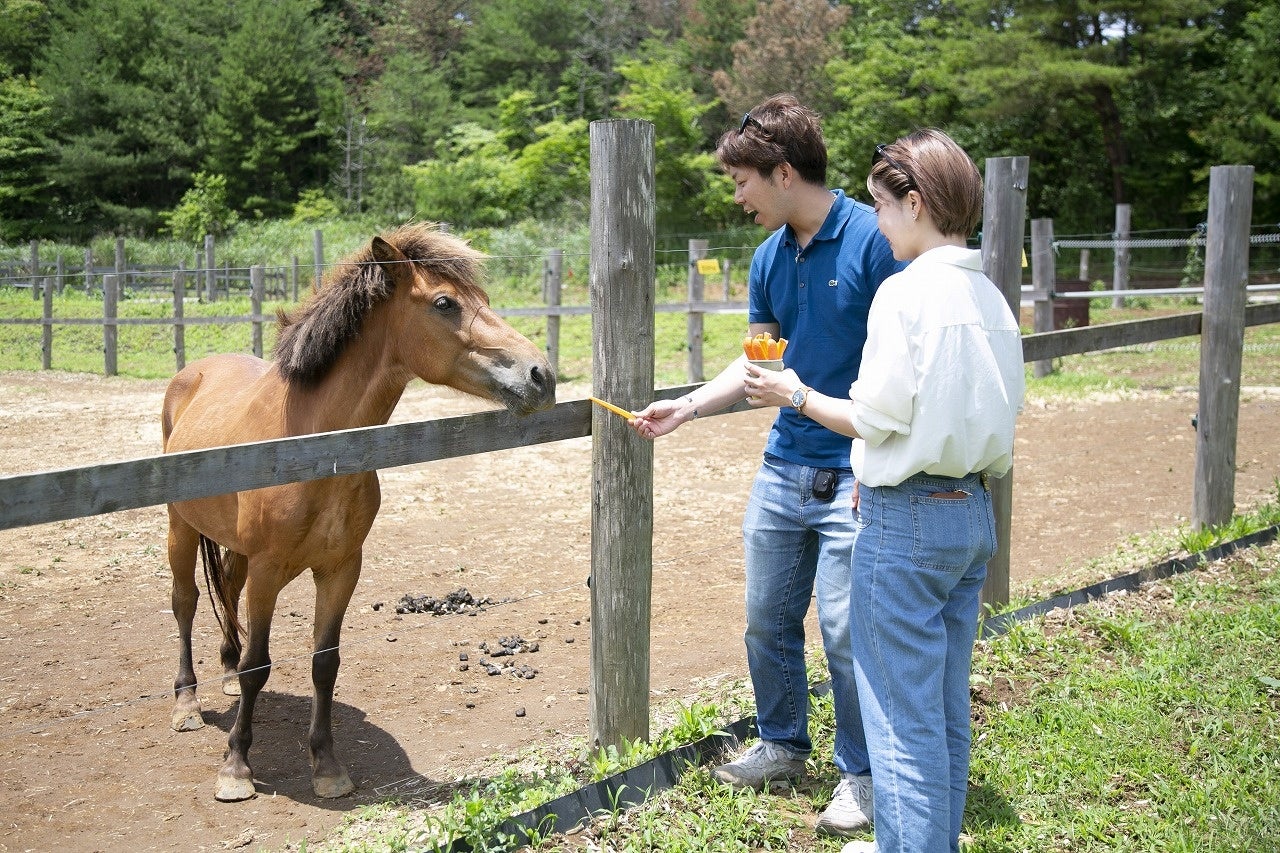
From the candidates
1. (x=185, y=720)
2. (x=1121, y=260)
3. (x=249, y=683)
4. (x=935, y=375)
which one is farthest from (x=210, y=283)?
(x=935, y=375)

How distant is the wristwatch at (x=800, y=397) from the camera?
7.48 ft

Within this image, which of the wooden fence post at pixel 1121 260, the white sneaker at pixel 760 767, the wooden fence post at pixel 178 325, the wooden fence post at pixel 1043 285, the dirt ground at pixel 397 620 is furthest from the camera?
the wooden fence post at pixel 1121 260

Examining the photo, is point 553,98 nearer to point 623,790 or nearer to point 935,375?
point 623,790

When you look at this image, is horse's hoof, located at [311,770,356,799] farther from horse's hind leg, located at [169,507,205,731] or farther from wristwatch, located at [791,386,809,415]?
wristwatch, located at [791,386,809,415]

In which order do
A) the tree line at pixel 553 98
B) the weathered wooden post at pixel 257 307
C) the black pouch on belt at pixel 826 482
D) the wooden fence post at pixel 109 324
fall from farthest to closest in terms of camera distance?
the tree line at pixel 553 98
the weathered wooden post at pixel 257 307
the wooden fence post at pixel 109 324
the black pouch on belt at pixel 826 482

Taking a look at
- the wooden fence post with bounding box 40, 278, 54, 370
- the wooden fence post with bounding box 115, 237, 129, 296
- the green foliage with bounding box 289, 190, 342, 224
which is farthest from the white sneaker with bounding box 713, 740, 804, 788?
the green foliage with bounding box 289, 190, 342, 224

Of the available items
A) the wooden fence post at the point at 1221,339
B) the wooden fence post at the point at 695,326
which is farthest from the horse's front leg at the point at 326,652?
the wooden fence post at the point at 695,326

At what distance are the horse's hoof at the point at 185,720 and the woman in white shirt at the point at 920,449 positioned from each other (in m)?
2.77

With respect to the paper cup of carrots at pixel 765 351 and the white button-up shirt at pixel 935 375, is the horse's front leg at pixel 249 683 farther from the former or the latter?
the white button-up shirt at pixel 935 375

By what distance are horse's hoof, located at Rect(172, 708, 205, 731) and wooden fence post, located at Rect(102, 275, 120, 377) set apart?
868 cm

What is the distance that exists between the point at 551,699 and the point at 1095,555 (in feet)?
10.9

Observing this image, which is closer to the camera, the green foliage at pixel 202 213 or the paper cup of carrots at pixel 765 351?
the paper cup of carrots at pixel 765 351

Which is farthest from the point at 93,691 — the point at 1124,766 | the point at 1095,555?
the point at 1095,555

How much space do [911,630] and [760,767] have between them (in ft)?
3.38
